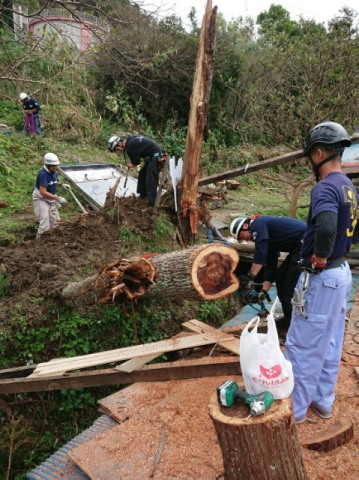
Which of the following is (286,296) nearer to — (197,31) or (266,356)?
(266,356)

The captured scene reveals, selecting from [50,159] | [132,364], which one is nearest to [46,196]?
[50,159]

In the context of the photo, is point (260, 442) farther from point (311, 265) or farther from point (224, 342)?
point (224, 342)

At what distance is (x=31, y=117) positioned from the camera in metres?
12.1

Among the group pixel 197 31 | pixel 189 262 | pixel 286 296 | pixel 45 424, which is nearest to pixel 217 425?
pixel 189 262

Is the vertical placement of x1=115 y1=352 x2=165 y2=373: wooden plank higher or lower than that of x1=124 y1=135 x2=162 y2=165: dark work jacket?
lower

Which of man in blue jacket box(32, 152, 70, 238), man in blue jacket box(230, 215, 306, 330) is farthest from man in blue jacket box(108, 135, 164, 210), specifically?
man in blue jacket box(230, 215, 306, 330)

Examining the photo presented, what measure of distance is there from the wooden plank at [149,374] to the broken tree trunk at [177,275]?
61 centimetres

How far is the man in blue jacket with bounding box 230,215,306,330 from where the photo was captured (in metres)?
4.38

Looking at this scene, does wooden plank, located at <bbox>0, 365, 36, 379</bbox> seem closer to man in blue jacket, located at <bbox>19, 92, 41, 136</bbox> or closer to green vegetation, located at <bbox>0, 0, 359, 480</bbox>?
green vegetation, located at <bbox>0, 0, 359, 480</bbox>

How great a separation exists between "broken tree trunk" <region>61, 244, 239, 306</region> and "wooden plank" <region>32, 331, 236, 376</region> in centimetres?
47

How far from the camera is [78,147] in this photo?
13.0m

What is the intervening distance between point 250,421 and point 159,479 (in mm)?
965

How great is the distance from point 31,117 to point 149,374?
1052 centimetres

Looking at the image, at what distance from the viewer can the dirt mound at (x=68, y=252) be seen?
5.25m
